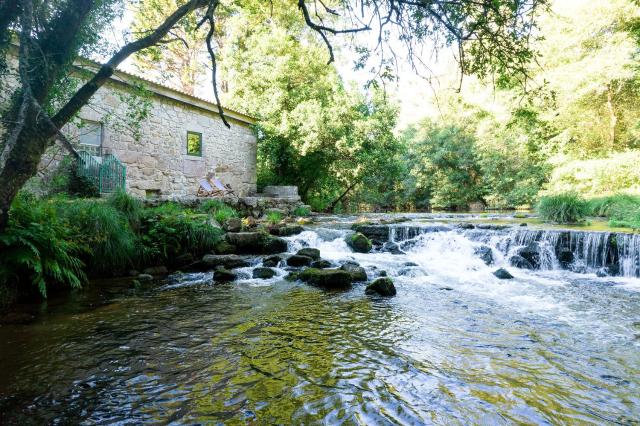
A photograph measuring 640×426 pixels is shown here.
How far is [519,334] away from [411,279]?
122 inches

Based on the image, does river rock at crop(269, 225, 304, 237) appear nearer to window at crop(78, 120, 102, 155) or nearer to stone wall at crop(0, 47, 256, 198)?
stone wall at crop(0, 47, 256, 198)

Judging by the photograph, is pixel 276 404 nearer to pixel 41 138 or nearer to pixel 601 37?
pixel 41 138

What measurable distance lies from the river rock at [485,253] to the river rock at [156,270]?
7289mm

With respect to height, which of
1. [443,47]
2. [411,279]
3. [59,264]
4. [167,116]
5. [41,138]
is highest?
[167,116]

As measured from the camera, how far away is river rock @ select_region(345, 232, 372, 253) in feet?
32.6

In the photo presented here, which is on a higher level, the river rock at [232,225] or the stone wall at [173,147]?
the stone wall at [173,147]

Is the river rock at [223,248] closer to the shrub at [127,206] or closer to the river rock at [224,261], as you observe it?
the river rock at [224,261]

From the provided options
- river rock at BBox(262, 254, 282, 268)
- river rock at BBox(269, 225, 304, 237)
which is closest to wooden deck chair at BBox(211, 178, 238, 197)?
river rock at BBox(269, 225, 304, 237)

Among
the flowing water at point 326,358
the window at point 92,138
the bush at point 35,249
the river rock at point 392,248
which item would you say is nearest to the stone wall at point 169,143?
the window at point 92,138

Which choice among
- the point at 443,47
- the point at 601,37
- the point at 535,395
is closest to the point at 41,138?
the point at 443,47

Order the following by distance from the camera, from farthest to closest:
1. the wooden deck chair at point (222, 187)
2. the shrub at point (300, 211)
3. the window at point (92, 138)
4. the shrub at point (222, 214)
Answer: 1. the shrub at point (300, 211)
2. the wooden deck chair at point (222, 187)
3. the shrub at point (222, 214)
4. the window at point (92, 138)

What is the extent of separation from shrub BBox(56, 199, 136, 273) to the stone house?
3526mm

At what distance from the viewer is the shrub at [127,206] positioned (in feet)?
24.1

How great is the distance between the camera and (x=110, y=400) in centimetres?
261
